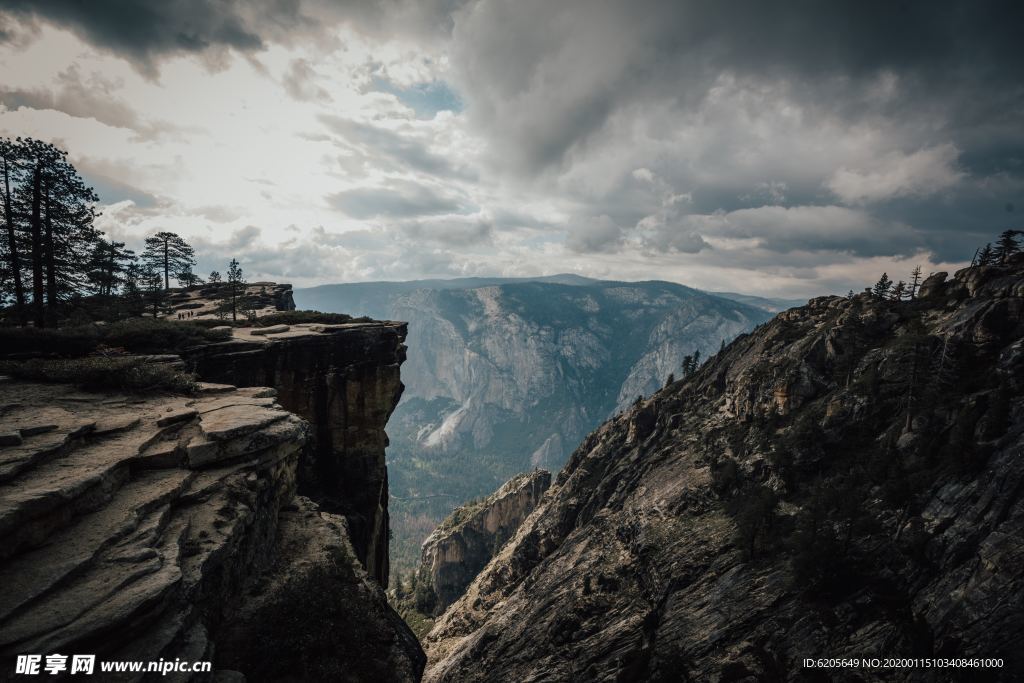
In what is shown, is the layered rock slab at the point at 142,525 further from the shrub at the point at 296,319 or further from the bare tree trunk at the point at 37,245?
the shrub at the point at 296,319

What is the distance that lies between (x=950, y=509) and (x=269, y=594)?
153 feet

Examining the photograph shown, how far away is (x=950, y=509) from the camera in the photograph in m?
29.7

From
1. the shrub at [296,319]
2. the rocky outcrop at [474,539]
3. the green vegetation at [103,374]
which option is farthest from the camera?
the rocky outcrop at [474,539]

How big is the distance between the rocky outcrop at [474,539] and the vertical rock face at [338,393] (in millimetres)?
97503

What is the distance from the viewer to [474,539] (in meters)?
140

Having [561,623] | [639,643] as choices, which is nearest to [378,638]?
[639,643]

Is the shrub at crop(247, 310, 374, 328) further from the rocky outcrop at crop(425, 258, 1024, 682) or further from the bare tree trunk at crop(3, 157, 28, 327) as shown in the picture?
the rocky outcrop at crop(425, 258, 1024, 682)

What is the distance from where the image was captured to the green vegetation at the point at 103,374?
21.6 metres

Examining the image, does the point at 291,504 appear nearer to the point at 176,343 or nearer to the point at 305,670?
the point at 305,670

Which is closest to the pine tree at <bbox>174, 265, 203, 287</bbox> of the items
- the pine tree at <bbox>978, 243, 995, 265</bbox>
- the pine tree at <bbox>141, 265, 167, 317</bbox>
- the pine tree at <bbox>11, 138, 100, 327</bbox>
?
the pine tree at <bbox>141, 265, 167, 317</bbox>

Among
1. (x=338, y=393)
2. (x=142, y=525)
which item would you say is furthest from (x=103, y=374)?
(x=338, y=393)

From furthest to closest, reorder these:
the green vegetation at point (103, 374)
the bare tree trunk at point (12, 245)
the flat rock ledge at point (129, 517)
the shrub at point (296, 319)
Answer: the shrub at point (296, 319), the bare tree trunk at point (12, 245), the green vegetation at point (103, 374), the flat rock ledge at point (129, 517)

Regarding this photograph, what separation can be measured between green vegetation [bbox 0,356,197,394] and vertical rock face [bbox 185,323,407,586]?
27.0 ft

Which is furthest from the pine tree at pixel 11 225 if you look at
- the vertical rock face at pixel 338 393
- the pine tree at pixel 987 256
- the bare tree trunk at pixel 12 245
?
the pine tree at pixel 987 256
